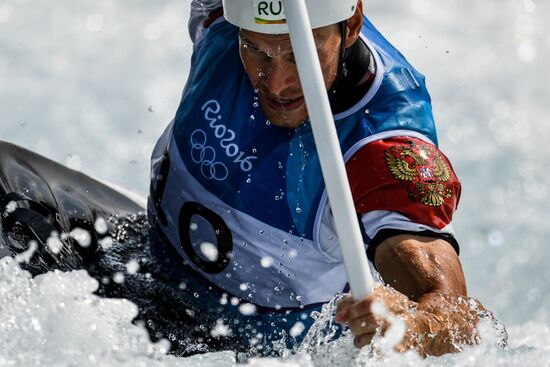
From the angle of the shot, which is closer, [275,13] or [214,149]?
[275,13]

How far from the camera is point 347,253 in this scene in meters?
1.40

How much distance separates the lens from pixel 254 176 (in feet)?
6.30

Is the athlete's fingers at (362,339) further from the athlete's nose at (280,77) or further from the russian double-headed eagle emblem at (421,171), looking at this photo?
the athlete's nose at (280,77)

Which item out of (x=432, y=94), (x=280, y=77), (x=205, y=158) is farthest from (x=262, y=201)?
(x=432, y=94)

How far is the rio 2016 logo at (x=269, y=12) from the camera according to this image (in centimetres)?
171

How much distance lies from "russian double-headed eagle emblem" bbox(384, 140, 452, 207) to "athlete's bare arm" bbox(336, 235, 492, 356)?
0.08 metres

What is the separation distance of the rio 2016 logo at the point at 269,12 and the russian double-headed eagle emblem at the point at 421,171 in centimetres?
29

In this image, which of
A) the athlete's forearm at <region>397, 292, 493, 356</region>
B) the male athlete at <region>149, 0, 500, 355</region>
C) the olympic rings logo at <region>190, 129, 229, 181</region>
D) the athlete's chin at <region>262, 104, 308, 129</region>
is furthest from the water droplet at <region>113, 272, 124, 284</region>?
the athlete's forearm at <region>397, 292, 493, 356</region>

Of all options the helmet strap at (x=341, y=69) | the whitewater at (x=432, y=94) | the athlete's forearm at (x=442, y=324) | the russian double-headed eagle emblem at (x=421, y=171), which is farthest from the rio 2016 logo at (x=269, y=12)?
the whitewater at (x=432, y=94)

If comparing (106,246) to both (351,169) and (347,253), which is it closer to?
(351,169)

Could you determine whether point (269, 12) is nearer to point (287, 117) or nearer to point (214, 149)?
point (287, 117)

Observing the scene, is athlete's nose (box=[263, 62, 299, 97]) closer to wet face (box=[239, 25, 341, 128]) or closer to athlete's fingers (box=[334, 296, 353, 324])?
wet face (box=[239, 25, 341, 128])

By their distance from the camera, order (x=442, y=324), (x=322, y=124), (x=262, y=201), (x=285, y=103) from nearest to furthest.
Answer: (x=322, y=124), (x=442, y=324), (x=285, y=103), (x=262, y=201)

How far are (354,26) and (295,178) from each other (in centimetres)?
29
